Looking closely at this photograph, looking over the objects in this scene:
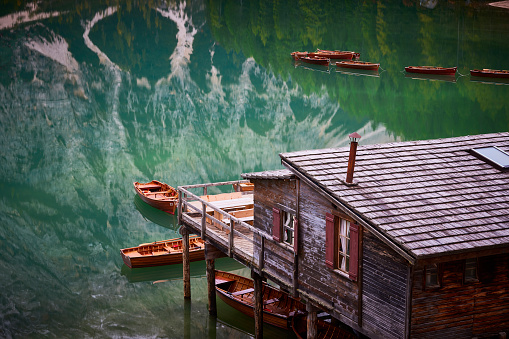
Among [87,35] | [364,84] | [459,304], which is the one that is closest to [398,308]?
[459,304]

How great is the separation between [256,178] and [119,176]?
29.1 meters

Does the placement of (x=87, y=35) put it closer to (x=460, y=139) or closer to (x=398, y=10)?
(x=398, y=10)

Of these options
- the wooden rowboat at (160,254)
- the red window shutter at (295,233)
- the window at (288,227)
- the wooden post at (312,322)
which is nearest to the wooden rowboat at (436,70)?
the wooden rowboat at (160,254)

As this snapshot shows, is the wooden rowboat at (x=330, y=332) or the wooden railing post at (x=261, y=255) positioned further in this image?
the wooden rowboat at (x=330, y=332)

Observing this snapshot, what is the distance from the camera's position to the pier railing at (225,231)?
22253mm

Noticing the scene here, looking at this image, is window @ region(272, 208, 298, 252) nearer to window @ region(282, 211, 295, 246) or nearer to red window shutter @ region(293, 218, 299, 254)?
window @ region(282, 211, 295, 246)

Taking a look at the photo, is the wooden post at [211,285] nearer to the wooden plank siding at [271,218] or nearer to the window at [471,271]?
the wooden plank siding at [271,218]

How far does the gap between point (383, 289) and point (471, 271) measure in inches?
85.5

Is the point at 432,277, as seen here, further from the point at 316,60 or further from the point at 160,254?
the point at 316,60

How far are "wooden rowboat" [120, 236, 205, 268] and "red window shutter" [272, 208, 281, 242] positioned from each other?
10.8m

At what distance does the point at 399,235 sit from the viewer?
15.7 meters

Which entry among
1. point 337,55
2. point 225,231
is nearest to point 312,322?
point 225,231

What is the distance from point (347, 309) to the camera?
1798 cm

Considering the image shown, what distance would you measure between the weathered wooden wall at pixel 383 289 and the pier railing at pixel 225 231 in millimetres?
4783
